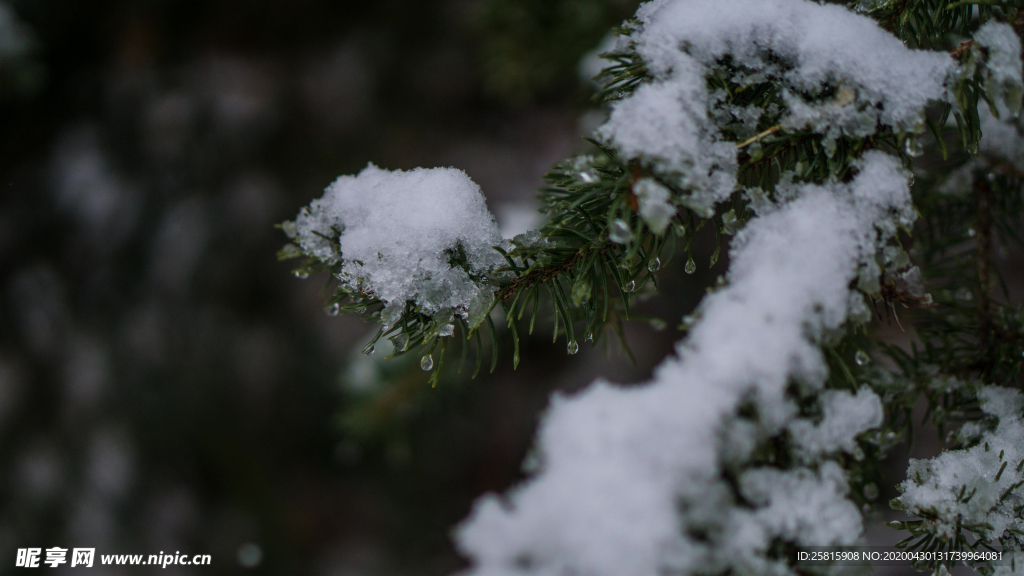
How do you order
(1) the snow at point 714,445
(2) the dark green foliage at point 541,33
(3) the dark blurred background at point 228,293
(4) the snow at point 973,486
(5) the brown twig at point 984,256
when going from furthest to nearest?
(3) the dark blurred background at point 228,293
(2) the dark green foliage at point 541,33
(5) the brown twig at point 984,256
(4) the snow at point 973,486
(1) the snow at point 714,445

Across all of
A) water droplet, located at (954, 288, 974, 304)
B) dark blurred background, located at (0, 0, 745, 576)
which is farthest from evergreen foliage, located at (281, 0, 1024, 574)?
dark blurred background, located at (0, 0, 745, 576)

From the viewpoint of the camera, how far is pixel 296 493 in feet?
5.75

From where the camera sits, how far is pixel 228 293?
5.80 ft

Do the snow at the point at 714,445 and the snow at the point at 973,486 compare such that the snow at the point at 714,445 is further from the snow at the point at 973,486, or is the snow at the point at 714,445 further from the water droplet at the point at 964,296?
the water droplet at the point at 964,296

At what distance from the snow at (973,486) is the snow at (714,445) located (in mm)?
123

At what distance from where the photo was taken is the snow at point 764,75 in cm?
39

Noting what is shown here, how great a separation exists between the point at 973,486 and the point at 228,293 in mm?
1918

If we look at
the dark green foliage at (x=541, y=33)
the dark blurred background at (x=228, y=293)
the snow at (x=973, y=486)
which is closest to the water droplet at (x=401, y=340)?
the snow at (x=973, y=486)

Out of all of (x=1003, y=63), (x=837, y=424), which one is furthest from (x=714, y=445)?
(x=1003, y=63)

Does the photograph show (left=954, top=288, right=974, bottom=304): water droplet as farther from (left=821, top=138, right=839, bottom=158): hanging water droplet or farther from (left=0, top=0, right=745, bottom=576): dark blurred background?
(left=0, top=0, right=745, bottom=576): dark blurred background

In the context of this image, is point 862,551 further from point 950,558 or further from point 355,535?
point 355,535

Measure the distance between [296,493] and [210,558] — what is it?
338 millimetres

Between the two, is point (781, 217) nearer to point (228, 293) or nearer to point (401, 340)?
point (401, 340)

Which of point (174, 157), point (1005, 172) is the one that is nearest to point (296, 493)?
point (174, 157)
